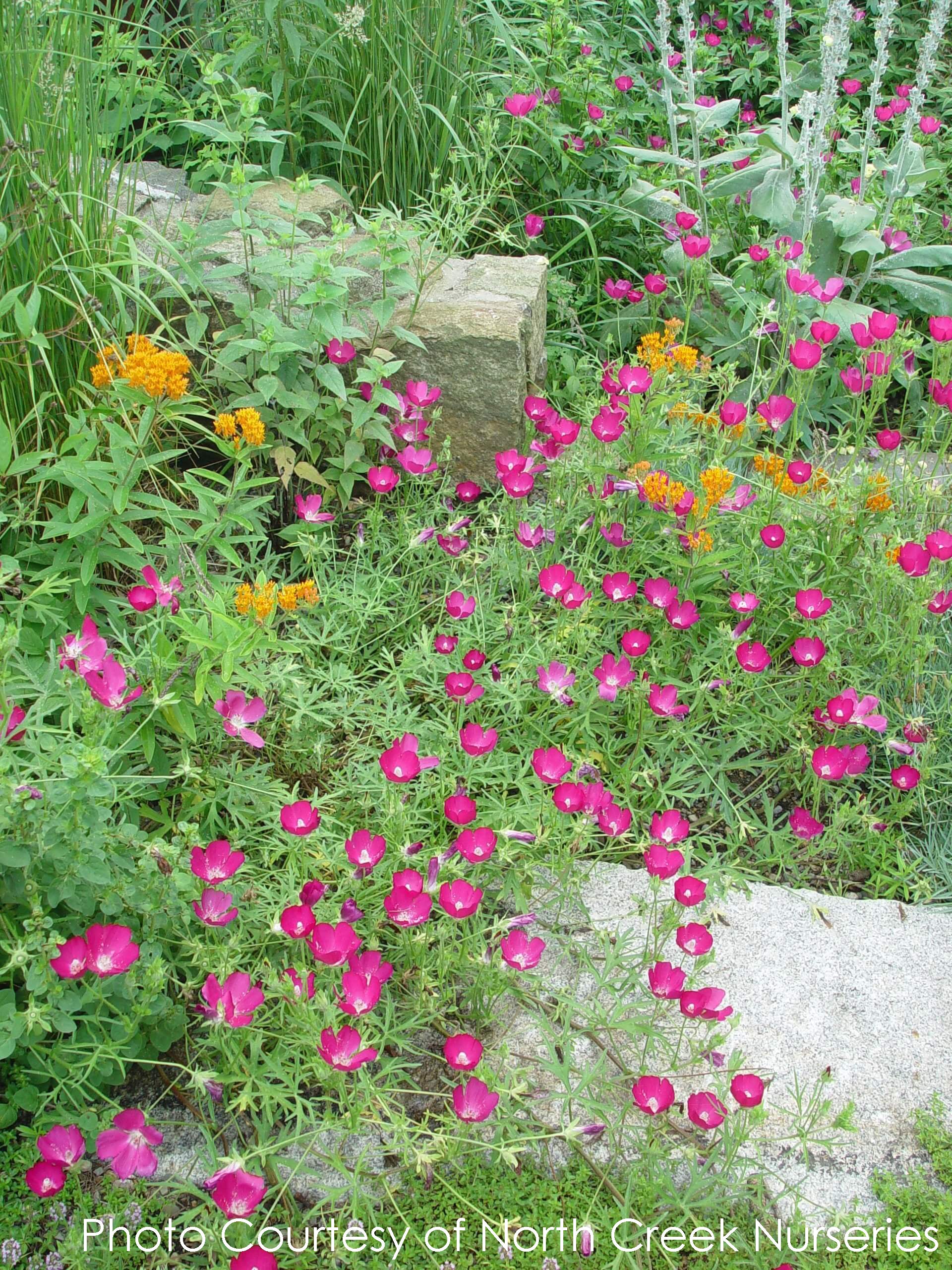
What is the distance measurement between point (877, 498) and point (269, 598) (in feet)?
4.66

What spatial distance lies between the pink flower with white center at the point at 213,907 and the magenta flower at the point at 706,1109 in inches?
30.9

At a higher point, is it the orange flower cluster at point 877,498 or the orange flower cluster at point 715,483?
the orange flower cluster at point 715,483

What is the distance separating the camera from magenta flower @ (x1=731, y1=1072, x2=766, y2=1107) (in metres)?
1.65

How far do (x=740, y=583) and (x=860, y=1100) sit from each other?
3.97 ft

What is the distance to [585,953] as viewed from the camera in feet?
6.41

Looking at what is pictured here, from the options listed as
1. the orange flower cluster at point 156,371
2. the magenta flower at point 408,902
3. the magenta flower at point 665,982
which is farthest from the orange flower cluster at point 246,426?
the magenta flower at point 665,982

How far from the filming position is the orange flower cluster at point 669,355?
2.75m

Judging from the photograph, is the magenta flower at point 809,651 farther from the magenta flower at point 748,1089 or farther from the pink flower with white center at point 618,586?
the magenta flower at point 748,1089

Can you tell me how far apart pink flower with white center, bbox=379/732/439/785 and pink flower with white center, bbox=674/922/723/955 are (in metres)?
0.54

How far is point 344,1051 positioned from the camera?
164 centimetres

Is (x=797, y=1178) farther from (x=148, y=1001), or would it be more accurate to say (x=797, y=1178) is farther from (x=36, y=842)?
(x=36, y=842)

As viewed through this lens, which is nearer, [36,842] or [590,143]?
[36,842]

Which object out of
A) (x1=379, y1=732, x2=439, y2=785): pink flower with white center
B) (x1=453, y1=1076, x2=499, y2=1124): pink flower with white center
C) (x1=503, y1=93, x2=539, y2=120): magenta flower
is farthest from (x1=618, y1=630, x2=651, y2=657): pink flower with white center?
(x1=503, y1=93, x2=539, y2=120): magenta flower

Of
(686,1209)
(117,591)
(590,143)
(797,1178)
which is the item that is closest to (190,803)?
(117,591)
